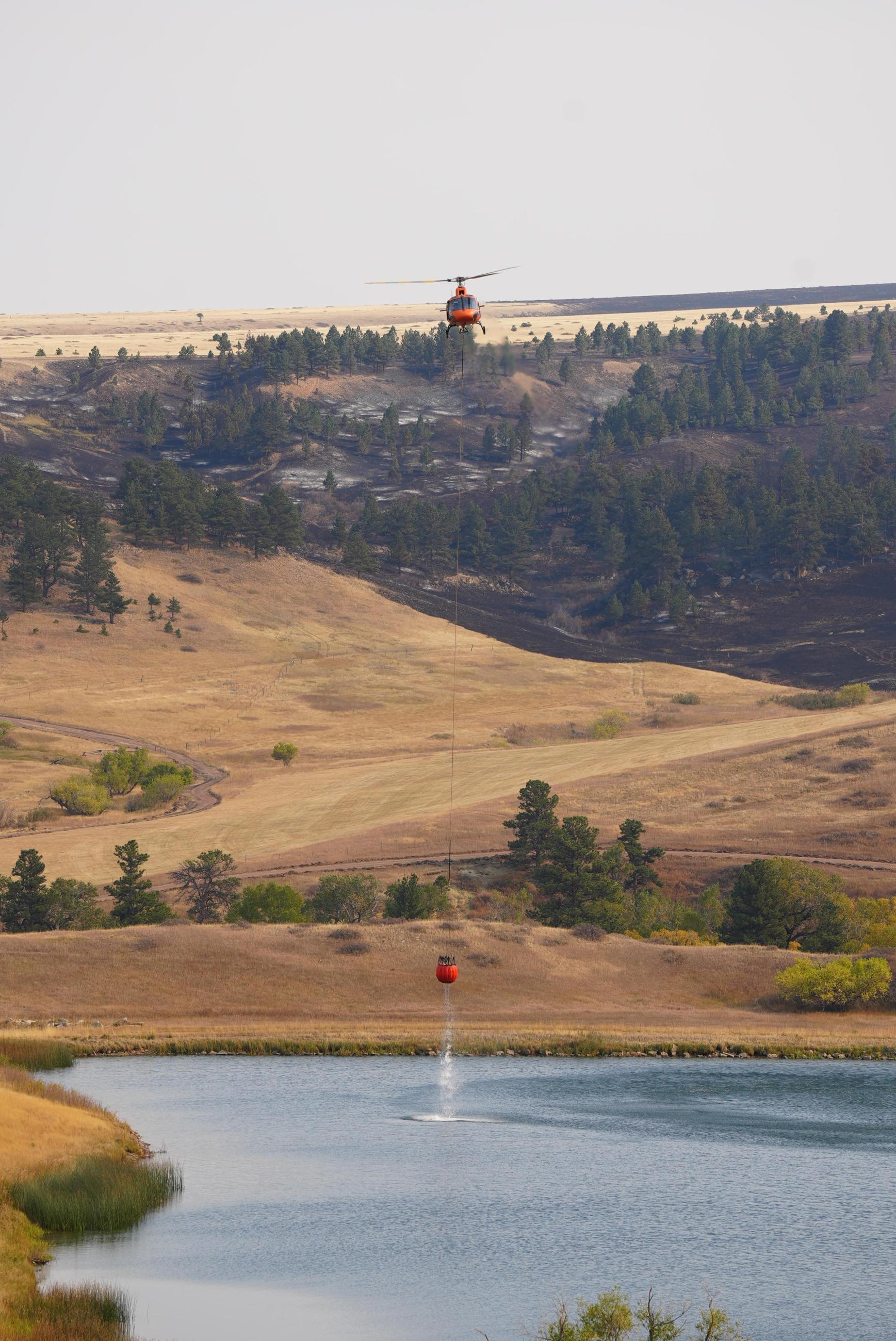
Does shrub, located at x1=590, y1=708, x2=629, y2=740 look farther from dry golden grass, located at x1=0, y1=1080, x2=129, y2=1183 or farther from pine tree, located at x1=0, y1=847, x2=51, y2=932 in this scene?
dry golden grass, located at x1=0, y1=1080, x2=129, y2=1183

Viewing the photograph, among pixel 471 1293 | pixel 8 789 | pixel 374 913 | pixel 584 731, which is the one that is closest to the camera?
pixel 471 1293

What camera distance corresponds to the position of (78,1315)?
34531 millimetres

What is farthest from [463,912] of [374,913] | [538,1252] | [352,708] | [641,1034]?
[352,708]

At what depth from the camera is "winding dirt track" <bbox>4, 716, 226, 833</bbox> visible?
13962cm

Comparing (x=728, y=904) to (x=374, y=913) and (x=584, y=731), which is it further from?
(x=584, y=731)

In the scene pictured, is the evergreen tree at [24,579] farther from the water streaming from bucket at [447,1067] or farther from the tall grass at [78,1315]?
the tall grass at [78,1315]

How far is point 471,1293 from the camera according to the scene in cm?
4003

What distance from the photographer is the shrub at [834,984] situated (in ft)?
286

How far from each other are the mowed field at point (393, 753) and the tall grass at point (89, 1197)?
65310 millimetres

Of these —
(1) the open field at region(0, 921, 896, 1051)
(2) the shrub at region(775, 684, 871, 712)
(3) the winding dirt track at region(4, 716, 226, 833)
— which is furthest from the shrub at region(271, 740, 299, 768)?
(1) the open field at region(0, 921, 896, 1051)

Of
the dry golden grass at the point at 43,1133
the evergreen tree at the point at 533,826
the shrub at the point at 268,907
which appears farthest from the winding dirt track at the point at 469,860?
the dry golden grass at the point at 43,1133

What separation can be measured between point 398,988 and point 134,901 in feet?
62.3

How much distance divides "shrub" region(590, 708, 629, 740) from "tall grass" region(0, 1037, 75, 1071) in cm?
10531

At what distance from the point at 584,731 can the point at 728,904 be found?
246ft
